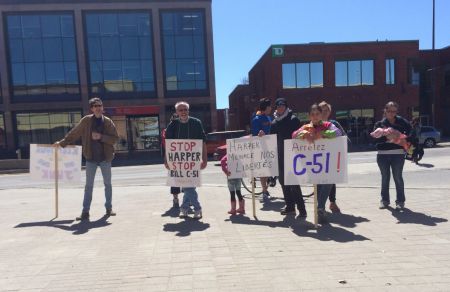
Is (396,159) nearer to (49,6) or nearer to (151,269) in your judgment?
(151,269)

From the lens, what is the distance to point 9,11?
33.0m

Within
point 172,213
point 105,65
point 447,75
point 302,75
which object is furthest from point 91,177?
point 447,75

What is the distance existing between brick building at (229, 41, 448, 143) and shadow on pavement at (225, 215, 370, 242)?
28.1m

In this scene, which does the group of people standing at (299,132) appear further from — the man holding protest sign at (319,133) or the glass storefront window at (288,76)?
the glass storefront window at (288,76)

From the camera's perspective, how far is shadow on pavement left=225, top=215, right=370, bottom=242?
517 cm

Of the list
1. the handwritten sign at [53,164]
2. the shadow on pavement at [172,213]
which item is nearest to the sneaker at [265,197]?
the shadow on pavement at [172,213]

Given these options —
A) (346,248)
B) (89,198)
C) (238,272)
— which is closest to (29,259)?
(89,198)

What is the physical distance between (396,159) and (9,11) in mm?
35160

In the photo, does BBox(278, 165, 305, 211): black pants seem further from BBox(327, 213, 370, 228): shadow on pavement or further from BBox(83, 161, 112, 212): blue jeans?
BBox(83, 161, 112, 212): blue jeans

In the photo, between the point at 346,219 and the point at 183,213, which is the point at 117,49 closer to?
the point at 183,213

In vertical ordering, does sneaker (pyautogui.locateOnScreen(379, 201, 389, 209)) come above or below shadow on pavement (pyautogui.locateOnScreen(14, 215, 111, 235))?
above

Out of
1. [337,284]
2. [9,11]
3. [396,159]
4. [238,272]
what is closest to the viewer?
[337,284]

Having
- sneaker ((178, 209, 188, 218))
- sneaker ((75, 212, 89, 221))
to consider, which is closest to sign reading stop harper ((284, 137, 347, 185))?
sneaker ((178, 209, 188, 218))

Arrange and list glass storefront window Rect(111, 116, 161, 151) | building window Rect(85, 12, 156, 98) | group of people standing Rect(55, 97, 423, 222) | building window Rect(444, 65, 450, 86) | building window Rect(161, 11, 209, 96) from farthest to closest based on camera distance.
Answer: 1. building window Rect(444, 65, 450, 86)
2. glass storefront window Rect(111, 116, 161, 151)
3. building window Rect(161, 11, 209, 96)
4. building window Rect(85, 12, 156, 98)
5. group of people standing Rect(55, 97, 423, 222)
